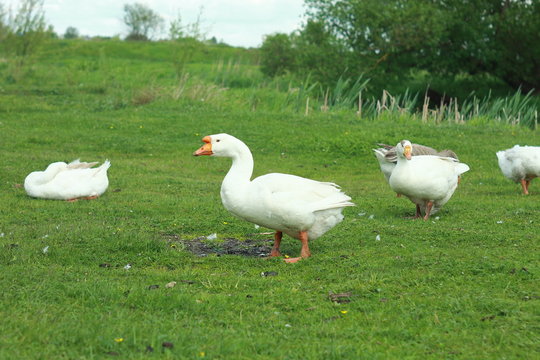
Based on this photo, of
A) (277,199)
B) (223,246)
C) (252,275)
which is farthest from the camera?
(223,246)

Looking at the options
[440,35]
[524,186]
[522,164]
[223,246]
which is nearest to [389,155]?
[522,164]

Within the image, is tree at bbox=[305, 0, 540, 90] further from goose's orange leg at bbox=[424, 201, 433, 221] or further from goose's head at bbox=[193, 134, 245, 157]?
goose's head at bbox=[193, 134, 245, 157]

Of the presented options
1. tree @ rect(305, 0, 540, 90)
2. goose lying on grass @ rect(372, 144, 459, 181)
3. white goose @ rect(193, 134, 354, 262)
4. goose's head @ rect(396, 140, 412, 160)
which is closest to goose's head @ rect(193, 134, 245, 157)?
white goose @ rect(193, 134, 354, 262)

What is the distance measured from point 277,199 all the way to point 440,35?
996 inches

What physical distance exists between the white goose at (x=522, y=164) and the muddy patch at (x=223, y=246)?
219 inches

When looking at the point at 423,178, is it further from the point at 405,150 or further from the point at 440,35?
the point at 440,35

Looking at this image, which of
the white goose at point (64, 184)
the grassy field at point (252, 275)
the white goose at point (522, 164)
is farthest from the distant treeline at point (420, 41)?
the white goose at point (64, 184)

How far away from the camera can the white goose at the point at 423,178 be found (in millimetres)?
9219

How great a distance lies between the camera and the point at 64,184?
10570mm

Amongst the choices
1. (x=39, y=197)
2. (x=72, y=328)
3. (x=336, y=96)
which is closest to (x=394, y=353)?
(x=72, y=328)

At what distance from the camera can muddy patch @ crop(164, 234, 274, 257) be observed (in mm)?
7531

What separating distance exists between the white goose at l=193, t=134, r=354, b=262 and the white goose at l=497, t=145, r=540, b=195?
558 cm

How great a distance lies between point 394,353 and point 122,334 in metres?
1.87

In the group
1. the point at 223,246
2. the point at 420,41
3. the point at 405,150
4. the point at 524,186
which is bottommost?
the point at 223,246
